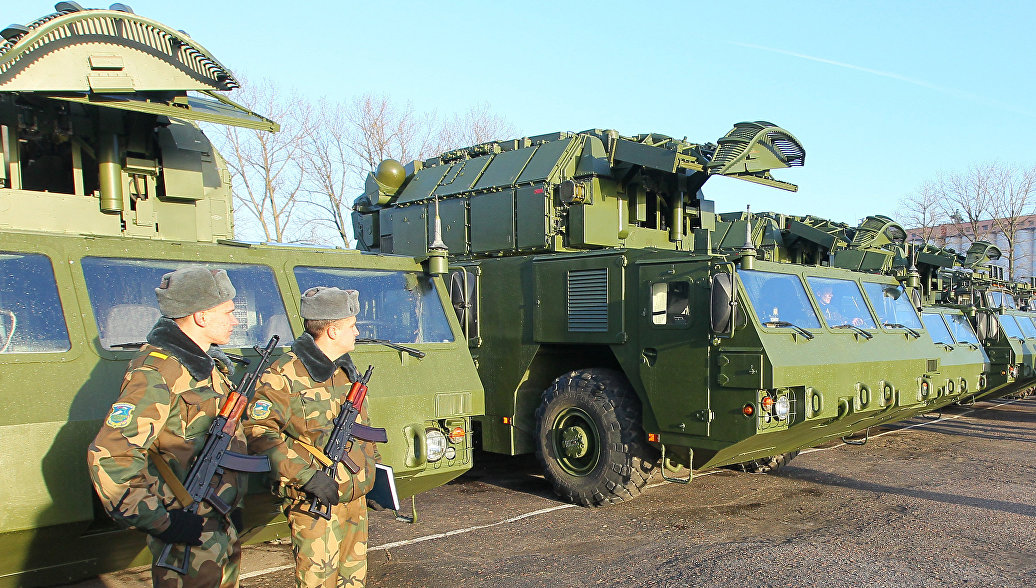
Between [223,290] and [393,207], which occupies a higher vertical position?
[393,207]

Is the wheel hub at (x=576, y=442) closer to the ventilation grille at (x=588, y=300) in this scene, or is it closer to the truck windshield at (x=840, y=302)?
the ventilation grille at (x=588, y=300)

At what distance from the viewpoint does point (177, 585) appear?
2857 millimetres

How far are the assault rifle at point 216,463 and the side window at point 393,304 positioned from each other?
1.89 meters

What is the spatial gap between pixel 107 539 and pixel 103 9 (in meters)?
3.04

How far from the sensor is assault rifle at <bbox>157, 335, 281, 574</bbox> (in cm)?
287

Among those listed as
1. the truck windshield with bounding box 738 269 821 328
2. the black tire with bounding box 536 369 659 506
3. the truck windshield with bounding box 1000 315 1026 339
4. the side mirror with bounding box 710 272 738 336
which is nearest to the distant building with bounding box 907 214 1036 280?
the truck windshield with bounding box 1000 315 1026 339

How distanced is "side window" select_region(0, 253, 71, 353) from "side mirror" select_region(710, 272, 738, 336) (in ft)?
14.1

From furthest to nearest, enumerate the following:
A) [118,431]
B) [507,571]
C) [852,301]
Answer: [852,301] < [507,571] < [118,431]

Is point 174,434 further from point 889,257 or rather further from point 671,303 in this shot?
point 889,257

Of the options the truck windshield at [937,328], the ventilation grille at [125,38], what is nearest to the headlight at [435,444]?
the ventilation grille at [125,38]

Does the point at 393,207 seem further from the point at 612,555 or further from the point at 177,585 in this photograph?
the point at 177,585

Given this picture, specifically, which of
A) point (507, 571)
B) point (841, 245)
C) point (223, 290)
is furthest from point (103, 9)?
point (841, 245)

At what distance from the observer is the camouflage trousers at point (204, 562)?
2.86m

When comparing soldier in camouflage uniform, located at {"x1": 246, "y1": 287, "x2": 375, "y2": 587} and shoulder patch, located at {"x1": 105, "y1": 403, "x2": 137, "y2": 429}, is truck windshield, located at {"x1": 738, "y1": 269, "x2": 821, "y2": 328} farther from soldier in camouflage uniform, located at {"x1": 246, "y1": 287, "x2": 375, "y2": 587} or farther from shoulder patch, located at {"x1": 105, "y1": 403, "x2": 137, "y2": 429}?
shoulder patch, located at {"x1": 105, "y1": 403, "x2": 137, "y2": 429}
